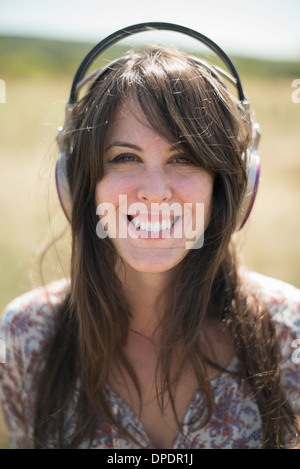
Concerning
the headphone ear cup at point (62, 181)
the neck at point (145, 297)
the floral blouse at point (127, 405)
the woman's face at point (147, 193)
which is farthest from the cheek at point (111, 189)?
the floral blouse at point (127, 405)

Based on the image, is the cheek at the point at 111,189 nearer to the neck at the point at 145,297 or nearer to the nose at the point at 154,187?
the nose at the point at 154,187

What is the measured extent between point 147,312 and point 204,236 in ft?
1.16

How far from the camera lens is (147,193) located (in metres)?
1.39

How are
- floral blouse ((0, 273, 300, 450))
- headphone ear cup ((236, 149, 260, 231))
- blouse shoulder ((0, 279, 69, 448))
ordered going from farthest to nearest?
blouse shoulder ((0, 279, 69, 448)) → floral blouse ((0, 273, 300, 450)) → headphone ear cup ((236, 149, 260, 231))

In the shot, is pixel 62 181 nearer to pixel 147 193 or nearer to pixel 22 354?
pixel 147 193

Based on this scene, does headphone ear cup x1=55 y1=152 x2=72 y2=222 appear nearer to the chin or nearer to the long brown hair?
the long brown hair

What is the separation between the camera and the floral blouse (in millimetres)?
1617

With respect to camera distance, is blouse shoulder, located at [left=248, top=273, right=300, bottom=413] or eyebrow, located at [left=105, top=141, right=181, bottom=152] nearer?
eyebrow, located at [left=105, top=141, right=181, bottom=152]

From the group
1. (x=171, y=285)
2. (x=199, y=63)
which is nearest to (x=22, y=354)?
(x=171, y=285)

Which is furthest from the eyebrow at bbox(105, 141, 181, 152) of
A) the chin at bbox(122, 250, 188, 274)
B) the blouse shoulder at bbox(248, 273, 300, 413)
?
the blouse shoulder at bbox(248, 273, 300, 413)

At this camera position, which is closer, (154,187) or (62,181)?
(154,187)

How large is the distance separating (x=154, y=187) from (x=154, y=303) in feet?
1.62

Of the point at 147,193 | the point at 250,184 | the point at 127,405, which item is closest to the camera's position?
the point at 147,193

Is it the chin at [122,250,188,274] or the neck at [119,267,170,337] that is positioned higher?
the chin at [122,250,188,274]
